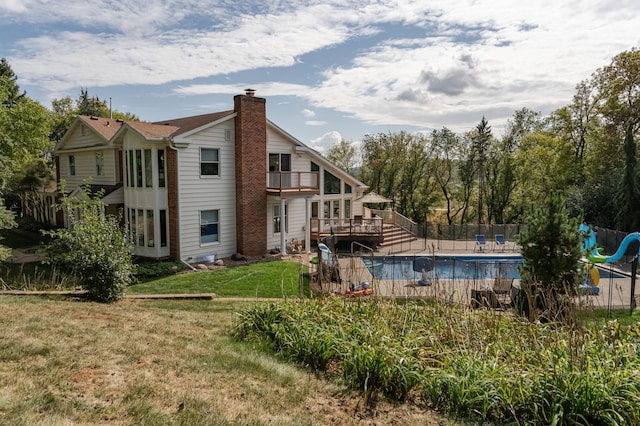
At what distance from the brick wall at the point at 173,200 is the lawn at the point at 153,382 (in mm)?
10189

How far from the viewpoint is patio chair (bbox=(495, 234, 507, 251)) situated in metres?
24.8

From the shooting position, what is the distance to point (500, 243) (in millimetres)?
25297

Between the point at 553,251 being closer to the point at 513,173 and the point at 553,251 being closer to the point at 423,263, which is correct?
the point at 423,263

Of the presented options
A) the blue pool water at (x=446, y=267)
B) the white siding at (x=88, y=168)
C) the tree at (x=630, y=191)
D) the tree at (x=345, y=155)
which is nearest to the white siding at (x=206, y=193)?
the white siding at (x=88, y=168)

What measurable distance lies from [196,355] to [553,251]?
9.03 metres

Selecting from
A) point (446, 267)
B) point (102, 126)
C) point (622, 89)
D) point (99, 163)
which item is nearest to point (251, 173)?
point (99, 163)

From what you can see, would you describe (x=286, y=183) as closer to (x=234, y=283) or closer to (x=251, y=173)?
(x=251, y=173)

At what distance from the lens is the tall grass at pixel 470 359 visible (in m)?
4.34

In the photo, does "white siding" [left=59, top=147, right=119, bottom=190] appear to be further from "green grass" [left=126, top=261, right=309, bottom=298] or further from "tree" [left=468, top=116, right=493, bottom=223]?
"tree" [left=468, top=116, right=493, bottom=223]

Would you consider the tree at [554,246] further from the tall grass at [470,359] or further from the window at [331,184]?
the window at [331,184]

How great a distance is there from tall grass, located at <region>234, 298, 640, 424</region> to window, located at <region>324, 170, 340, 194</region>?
17531 millimetres

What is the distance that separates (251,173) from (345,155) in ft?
97.8

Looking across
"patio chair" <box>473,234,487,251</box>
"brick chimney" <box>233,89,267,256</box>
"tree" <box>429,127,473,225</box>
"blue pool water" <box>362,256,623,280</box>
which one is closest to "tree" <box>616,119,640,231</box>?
"blue pool water" <box>362,256,623,280</box>

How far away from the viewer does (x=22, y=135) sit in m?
26.2
